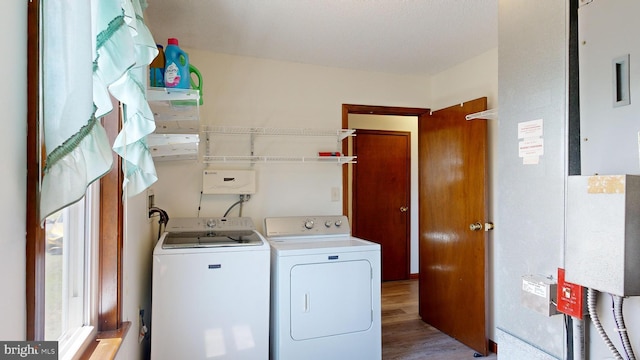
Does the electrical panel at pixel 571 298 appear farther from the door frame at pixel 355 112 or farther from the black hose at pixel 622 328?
the door frame at pixel 355 112

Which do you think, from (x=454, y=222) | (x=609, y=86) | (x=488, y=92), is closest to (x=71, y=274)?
(x=609, y=86)

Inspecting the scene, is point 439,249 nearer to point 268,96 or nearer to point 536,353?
point 268,96

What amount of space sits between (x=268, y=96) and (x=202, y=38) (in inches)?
26.4

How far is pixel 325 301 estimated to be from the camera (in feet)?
7.59

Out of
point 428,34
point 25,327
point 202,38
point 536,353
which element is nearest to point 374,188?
point 428,34

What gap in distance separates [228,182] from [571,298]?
236 centimetres

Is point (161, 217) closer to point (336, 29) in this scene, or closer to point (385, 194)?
point (336, 29)

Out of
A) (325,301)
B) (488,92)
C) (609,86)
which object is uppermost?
(488,92)

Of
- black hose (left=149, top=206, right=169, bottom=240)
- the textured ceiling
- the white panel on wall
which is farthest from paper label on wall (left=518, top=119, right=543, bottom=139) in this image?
black hose (left=149, top=206, right=169, bottom=240)

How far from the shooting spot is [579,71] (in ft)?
2.82

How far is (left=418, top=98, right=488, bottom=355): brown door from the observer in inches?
107

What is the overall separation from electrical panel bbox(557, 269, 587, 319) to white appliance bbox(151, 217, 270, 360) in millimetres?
1618

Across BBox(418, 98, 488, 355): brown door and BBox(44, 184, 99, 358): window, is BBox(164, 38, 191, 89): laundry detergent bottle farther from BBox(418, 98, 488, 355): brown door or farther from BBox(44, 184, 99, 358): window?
BBox(418, 98, 488, 355): brown door

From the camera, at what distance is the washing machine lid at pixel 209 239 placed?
215 centimetres
